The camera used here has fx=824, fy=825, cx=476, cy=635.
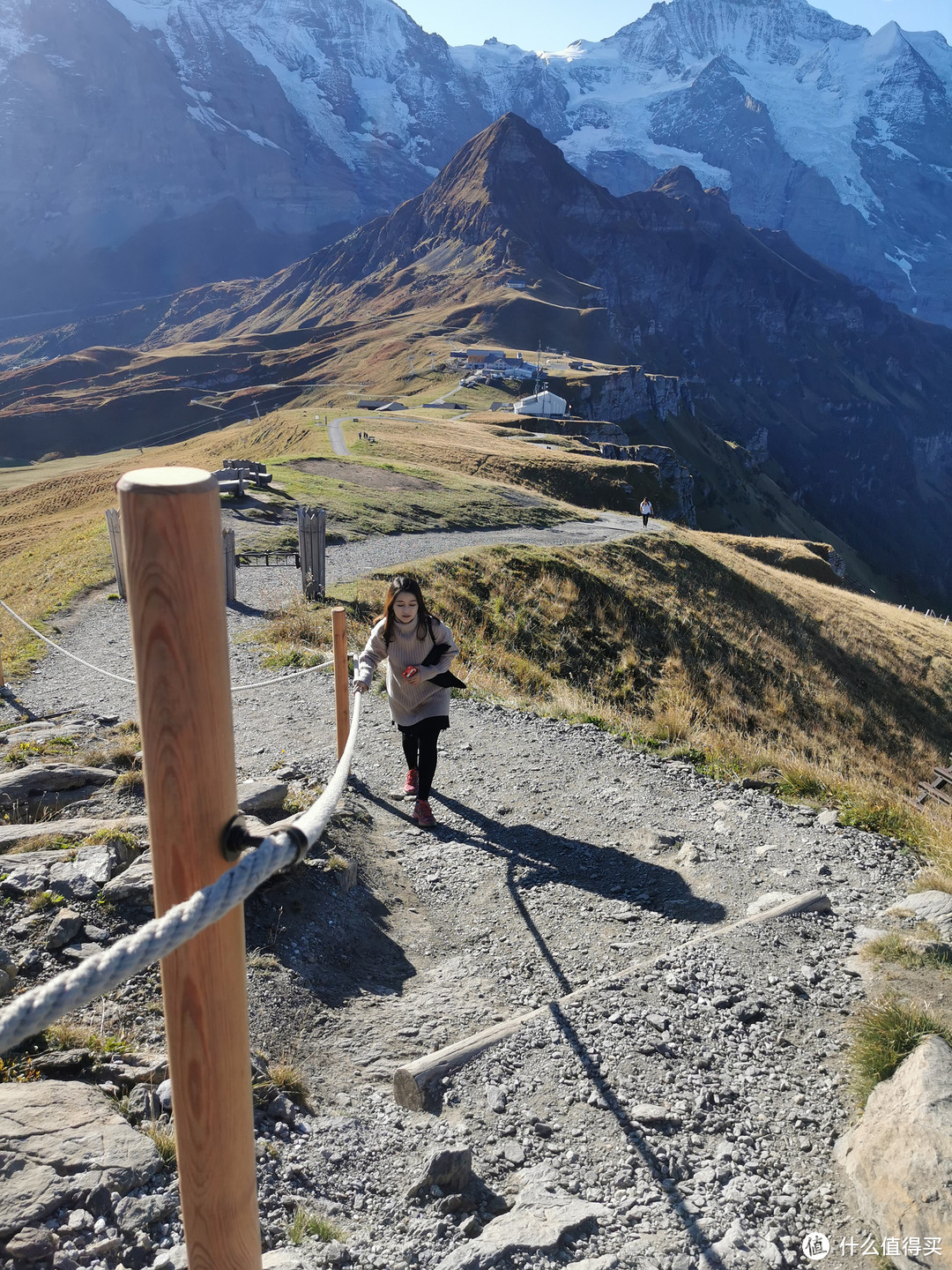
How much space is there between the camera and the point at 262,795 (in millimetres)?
6297

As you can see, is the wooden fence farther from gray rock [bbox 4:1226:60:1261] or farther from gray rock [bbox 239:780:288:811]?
gray rock [bbox 4:1226:60:1261]

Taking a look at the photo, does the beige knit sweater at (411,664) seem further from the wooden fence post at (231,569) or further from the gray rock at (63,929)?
the wooden fence post at (231,569)

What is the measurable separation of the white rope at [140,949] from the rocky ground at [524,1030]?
5.92 feet

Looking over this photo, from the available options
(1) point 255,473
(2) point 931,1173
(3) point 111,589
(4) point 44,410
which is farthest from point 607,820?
(4) point 44,410

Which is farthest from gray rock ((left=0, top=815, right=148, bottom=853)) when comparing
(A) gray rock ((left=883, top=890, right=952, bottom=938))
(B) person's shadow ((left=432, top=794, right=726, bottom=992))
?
(A) gray rock ((left=883, top=890, right=952, bottom=938))

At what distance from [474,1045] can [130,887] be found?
220 centimetres

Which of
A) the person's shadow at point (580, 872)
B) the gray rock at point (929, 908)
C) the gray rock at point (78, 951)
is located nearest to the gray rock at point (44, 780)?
the gray rock at point (78, 951)

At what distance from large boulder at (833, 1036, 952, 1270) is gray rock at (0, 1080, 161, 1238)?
2947 millimetres

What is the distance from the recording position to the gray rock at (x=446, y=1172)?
11.8ft

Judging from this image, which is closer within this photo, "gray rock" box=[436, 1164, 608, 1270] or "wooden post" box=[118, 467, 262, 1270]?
"wooden post" box=[118, 467, 262, 1270]

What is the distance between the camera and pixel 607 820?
7848mm

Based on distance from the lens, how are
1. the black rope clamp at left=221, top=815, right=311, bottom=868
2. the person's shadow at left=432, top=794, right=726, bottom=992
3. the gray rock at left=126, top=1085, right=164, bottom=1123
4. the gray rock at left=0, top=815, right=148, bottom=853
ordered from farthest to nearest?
the person's shadow at left=432, top=794, right=726, bottom=992, the gray rock at left=0, top=815, right=148, bottom=853, the gray rock at left=126, top=1085, right=164, bottom=1123, the black rope clamp at left=221, top=815, right=311, bottom=868

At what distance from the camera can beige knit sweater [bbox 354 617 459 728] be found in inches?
279

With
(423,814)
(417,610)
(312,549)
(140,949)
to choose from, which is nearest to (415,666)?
(417,610)
